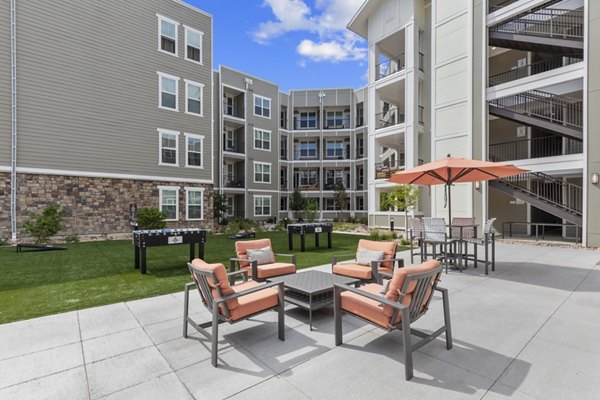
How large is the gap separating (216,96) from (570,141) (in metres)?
21.5

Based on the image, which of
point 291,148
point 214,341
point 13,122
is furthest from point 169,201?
point 291,148

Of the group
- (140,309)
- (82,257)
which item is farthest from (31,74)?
(140,309)

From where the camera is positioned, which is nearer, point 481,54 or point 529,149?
point 481,54

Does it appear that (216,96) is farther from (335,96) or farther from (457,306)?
(457,306)

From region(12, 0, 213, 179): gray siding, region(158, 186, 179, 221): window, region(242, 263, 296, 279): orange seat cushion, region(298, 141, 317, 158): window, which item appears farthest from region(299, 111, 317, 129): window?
region(242, 263, 296, 279): orange seat cushion

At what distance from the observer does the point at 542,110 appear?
1452 centimetres

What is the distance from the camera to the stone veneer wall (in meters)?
12.5

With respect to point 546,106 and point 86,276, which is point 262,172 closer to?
point 546,106

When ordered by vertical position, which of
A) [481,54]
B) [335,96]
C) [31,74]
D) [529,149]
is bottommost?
[529,149]

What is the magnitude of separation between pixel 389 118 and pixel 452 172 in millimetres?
15056

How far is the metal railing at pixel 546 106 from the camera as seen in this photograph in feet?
44.1

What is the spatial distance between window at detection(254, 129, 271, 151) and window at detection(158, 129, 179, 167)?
8656mm

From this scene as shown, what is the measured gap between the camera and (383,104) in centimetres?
2323

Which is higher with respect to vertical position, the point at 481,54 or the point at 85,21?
the point at 85,21
